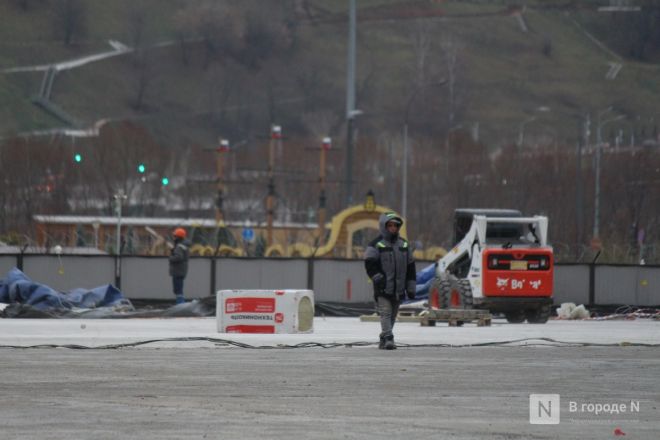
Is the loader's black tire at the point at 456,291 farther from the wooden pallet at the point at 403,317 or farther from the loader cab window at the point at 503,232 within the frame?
the loader cab window at the point at 503,232

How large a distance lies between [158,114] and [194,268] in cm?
11365

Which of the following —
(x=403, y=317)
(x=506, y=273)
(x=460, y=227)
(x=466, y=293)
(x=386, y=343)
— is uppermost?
(x=460, y=227)

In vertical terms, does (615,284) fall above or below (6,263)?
below

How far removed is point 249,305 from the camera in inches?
1089

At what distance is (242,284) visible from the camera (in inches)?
1763

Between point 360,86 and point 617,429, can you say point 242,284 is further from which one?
point 360,86

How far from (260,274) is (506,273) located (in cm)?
1146

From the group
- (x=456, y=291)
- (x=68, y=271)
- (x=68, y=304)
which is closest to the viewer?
(x=456, y=291)

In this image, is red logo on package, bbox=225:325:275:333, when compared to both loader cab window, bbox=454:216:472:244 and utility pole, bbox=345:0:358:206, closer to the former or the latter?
loader cab window, bbox=454:216:472:244

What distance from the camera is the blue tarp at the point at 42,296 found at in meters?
35.8

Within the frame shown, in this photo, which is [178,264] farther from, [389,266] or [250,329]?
[389,266]

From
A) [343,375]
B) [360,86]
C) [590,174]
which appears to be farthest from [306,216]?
[343,375]
